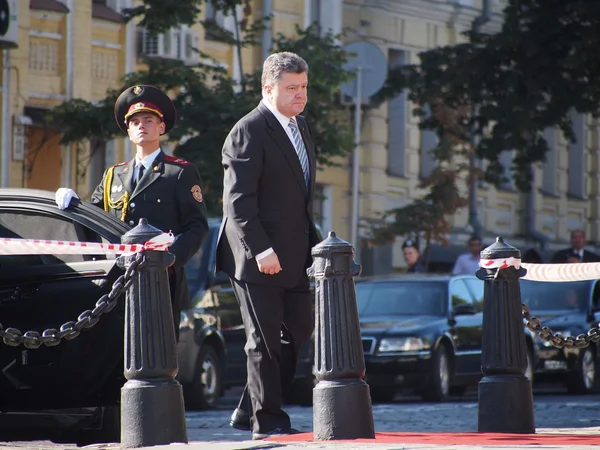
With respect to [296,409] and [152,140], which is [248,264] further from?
A: [296,409]

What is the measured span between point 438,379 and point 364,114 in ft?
55.2

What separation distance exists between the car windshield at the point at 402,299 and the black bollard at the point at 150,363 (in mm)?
10403

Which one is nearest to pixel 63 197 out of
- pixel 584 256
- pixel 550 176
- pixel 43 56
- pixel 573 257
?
pixel 584 256

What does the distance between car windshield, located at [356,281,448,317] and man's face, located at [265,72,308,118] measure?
9.49 meters

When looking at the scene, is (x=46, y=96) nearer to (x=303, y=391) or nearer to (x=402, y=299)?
(x=402, y=299)

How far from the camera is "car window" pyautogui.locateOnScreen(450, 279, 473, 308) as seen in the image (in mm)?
18797

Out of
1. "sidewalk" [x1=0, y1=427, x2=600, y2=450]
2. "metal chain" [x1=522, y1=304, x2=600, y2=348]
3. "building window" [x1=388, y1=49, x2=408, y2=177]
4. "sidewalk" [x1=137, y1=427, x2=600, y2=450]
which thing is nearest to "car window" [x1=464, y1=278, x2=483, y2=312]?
"metal chain" [x1=522, y1=304, x2=600, y2=348]

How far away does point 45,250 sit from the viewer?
8680mm

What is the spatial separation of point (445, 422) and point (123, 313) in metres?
4.95

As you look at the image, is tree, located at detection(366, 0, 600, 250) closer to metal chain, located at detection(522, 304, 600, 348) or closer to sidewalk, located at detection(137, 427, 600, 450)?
metal chain, located at detection(522, 304, 600, 348)

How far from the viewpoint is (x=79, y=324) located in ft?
27.3

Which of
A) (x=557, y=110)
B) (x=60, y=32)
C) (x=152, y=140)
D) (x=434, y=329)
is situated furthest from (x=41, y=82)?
(x=152, y=140)

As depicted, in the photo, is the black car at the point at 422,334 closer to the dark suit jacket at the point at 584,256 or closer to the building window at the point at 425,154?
the dark suit jacket at the point at 584,256

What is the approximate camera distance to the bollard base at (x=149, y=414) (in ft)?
26.9
